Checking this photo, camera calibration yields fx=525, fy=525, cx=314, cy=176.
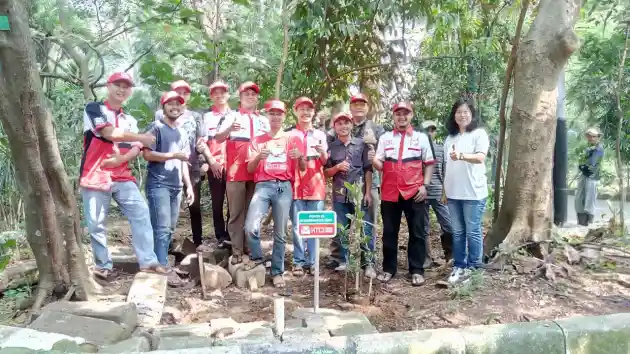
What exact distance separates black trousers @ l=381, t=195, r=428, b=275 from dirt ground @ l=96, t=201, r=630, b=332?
20cm

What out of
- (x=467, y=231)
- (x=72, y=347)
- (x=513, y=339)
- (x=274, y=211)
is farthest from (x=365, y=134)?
(x=72, y=347)

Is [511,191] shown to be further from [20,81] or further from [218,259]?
[20,81]

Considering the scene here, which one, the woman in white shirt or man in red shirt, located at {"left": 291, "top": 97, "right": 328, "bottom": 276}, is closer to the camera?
the woman in white shirt

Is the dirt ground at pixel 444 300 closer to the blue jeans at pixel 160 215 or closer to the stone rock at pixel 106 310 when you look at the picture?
the blue jeans at pixel 160 215

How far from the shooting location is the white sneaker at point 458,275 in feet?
16.0

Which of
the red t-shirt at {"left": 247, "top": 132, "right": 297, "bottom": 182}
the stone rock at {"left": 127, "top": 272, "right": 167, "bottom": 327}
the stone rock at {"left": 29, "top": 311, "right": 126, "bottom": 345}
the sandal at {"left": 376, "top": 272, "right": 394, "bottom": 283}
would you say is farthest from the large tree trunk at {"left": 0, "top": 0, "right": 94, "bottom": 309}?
the sandal at {"left": 376, "top": 272, "right": 394, "bottom": 283}

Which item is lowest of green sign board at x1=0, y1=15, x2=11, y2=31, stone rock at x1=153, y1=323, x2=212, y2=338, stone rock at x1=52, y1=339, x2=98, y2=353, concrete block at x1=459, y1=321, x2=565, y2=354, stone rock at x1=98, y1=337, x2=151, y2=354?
stone rock at x1=153, y1=323, x2=212, y2=338

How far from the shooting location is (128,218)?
15.6 ft

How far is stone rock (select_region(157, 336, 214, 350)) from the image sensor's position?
3152 millimetres

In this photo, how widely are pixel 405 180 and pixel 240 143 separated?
1733 mm

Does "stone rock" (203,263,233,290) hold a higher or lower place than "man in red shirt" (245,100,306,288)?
lower

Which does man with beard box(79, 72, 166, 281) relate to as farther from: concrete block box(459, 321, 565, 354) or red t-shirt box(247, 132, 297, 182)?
concrete block box(459, 321, 565, 354)

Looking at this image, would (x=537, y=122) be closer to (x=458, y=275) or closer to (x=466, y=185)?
(x=466, y=185)

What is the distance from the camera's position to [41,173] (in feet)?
13.0
